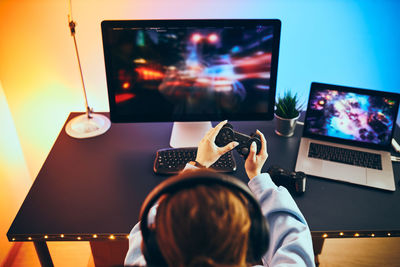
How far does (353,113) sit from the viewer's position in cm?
129

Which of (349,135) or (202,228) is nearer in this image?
(202,228)

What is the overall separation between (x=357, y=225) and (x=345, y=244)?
86 centimetres

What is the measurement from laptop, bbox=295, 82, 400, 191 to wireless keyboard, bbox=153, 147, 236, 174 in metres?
0.25

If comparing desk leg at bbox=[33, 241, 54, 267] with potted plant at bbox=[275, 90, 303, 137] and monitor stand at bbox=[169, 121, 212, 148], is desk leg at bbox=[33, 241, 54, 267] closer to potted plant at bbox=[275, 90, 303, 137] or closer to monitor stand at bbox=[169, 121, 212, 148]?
monitor stand at bbox=[169, 121, 212, 148]

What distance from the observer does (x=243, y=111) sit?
4.28ft

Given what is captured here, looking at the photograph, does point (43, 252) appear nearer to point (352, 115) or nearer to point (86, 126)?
point (86, 126)

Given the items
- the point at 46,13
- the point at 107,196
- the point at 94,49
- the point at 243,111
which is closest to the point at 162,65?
the point at 243,111

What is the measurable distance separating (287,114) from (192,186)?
37.0 inches

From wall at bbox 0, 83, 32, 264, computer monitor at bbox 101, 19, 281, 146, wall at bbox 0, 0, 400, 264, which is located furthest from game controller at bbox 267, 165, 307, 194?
wall at bbox 0, 83, 32, 264

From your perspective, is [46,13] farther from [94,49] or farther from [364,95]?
[364,95]

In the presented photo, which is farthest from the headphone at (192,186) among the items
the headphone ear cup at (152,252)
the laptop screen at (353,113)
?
the laptop screen at (353,113)

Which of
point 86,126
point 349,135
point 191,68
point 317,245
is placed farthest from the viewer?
point 317,245

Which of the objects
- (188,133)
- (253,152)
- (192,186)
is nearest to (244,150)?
(253,152)

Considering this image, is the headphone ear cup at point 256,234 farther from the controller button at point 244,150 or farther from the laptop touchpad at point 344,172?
the laptop touchpad at point 344,172
